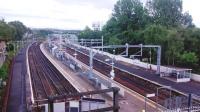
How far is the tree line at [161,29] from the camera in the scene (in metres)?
45.1

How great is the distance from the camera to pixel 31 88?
29.0m

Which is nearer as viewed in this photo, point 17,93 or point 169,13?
point 17,93

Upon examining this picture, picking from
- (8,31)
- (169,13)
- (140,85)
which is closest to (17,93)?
(140,85)

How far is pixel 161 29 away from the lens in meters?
48.1

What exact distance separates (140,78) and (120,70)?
20.6ft

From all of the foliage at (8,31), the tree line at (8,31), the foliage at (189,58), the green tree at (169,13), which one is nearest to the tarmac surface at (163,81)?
the foliage at (189,58)

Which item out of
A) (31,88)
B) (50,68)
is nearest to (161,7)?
(50,68)

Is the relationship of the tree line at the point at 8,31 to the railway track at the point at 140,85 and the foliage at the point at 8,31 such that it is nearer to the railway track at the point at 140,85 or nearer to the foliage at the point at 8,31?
the foliage at the point at 8,31

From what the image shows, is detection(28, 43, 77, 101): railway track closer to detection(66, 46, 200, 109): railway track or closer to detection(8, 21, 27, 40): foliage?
detection(66, 46, 200, 109): railway track

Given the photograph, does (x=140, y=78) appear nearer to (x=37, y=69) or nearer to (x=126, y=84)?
(x=126, y=84)

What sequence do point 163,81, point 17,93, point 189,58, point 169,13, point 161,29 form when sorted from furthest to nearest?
point 169,13 < point 161,29 < point 189,58 < point 163,81 < point 17,93

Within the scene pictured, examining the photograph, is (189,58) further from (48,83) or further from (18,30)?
(18,30)

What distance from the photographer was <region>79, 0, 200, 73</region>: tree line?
45062 millimetres

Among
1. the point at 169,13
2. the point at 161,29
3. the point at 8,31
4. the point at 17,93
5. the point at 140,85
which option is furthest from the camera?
the point at 169,13
